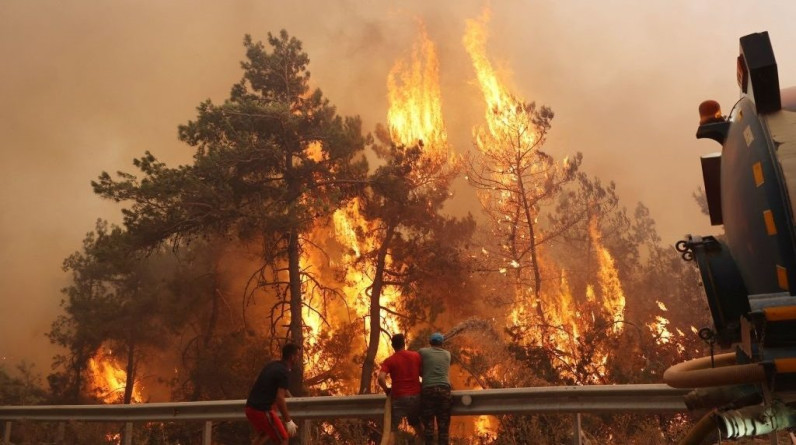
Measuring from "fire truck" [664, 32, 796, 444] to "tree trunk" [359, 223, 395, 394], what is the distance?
18.5 metres

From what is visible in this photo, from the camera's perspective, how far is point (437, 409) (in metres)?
6.99

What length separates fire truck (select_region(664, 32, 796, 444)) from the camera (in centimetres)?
297

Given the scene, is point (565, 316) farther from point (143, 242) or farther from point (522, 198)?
point (143, 242)

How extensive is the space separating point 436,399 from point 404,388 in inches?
15.4

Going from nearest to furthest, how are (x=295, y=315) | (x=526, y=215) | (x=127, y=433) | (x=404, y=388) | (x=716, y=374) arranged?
(x=716, y=374), (x=404, y=388), (x=127, y=433), (x=295, y=315), (x=526, y=215)

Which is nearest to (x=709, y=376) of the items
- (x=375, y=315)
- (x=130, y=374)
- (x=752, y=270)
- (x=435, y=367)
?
(x=752, y=270)

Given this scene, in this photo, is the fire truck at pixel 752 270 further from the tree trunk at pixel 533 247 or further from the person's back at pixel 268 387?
the tree trunk at pixel 533 247

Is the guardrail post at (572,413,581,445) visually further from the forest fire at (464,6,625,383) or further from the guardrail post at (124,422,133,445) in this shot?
the forest fire at (464,6,625,383)

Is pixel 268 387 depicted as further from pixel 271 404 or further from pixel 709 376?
pixel 709 376

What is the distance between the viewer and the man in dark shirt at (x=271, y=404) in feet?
22.5

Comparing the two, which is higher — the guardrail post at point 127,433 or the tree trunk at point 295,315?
the tree trunk at point 295,315

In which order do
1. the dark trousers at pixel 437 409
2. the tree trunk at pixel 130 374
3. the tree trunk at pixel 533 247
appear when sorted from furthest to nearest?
the tree trunk at pixel 130 374 → the tree trunk at pixel 533 247 → the dark trousers at pixel 437 409

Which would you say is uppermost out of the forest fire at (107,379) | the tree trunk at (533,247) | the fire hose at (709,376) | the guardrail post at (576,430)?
the tree trunk at (533,247)

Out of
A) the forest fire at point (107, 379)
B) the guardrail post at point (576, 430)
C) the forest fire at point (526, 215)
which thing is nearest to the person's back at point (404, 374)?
the guardrail post at point (576, 430)
